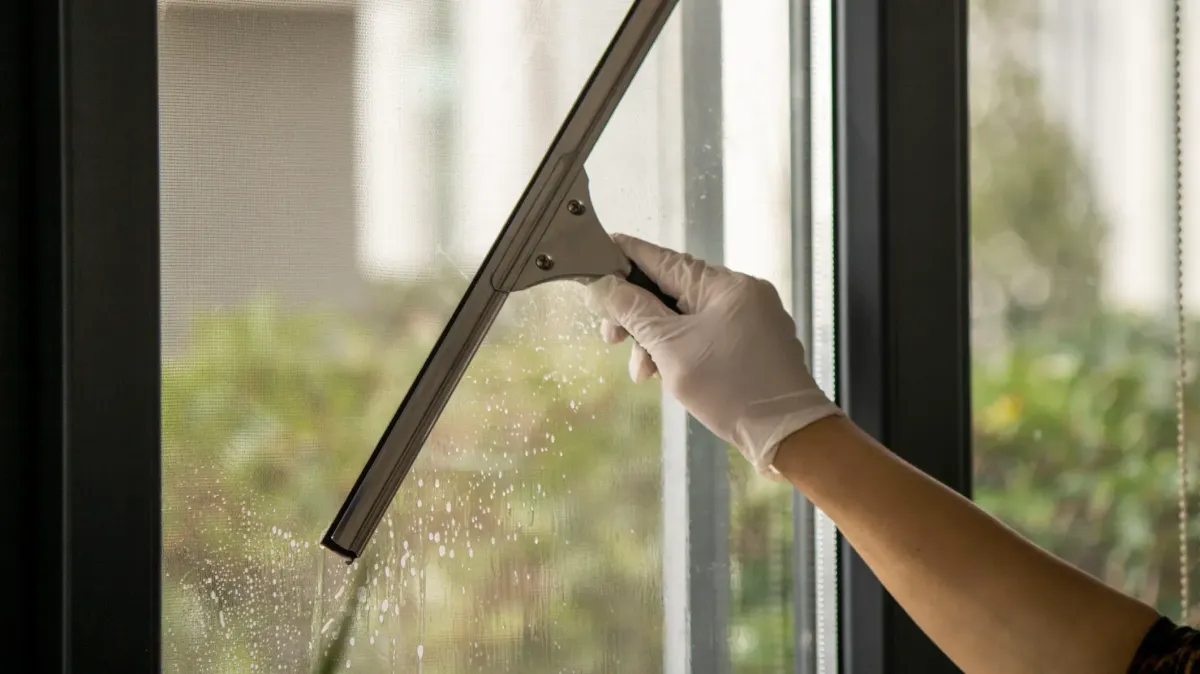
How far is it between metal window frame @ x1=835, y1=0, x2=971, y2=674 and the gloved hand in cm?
15

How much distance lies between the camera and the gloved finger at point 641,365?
2.82ft

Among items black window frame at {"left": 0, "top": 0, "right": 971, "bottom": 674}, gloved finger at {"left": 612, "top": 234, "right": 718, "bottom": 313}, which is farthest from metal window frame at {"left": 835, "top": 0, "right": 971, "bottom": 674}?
black window frame at {"left": 0, "top": 0, "right": 971, "bottom": 674}

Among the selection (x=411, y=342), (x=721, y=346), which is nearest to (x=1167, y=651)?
(x=721, y=346)

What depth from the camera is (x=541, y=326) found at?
921 millimetres

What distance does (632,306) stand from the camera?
0.82m

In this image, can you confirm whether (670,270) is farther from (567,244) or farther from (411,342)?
(411,342)

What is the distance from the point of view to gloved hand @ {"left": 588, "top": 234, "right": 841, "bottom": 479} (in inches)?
32.1

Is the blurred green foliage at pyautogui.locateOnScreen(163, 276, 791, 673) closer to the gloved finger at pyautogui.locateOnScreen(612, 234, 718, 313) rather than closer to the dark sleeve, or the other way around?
the gloved finger at pyautogui.locateOnScreen(612, 234, 718, 313)

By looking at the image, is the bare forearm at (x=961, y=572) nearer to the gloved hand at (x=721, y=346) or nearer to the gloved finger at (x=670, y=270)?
the gloved hand at (x=721, y=346)

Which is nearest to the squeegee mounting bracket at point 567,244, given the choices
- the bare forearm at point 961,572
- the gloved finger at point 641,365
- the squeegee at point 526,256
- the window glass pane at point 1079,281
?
the squeegee at point 526,256

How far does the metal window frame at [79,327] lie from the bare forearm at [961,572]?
0.52 meters

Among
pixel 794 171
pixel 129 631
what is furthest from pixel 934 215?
pixel 129 631

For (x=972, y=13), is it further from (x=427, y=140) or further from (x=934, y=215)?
(x=427, y=140)

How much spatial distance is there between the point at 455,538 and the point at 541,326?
21 cm
